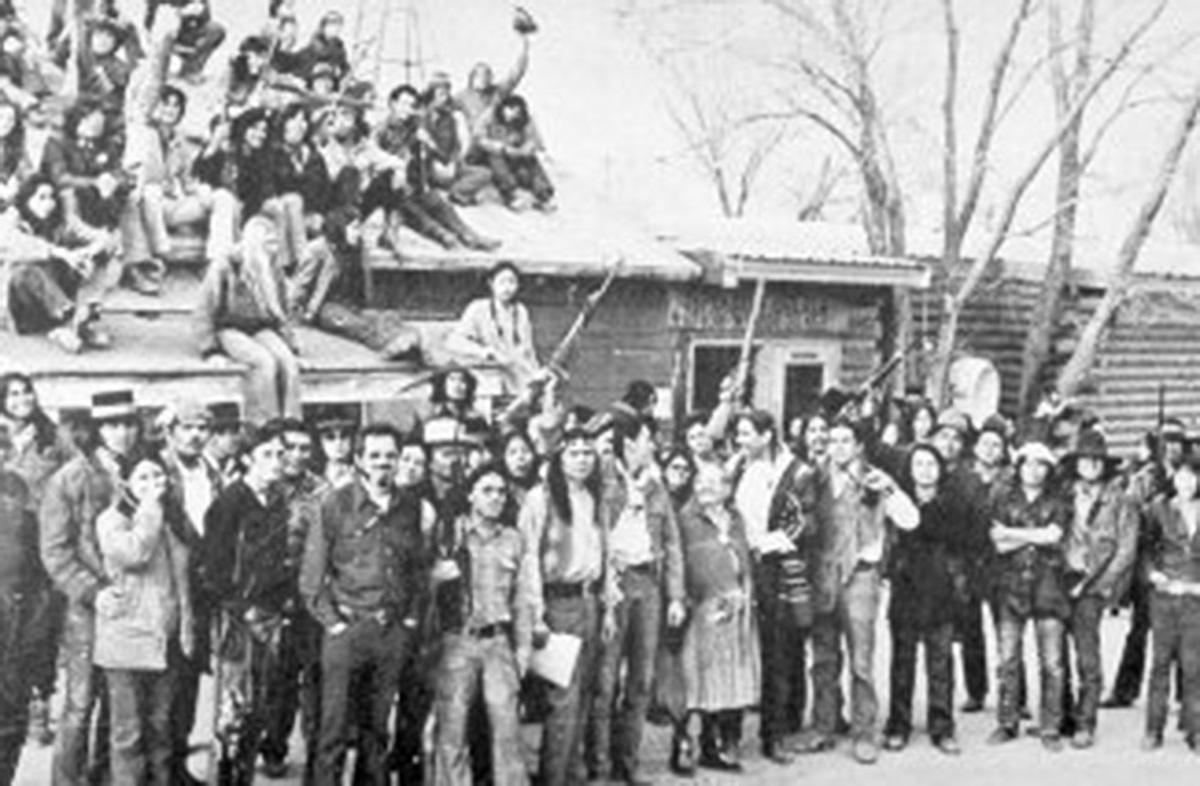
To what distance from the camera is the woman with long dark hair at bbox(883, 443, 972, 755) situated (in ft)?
16.0

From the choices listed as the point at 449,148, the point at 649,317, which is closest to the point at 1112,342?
the point at 649,317

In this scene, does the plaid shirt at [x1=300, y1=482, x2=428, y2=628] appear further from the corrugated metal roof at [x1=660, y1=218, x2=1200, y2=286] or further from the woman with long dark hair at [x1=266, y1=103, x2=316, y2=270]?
the corrugated metal roof at [x1=660, y1=218, x2=1200, y2=286]

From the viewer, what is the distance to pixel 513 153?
751cm

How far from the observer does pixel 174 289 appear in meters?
6.02

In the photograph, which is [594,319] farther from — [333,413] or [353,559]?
[353,559]

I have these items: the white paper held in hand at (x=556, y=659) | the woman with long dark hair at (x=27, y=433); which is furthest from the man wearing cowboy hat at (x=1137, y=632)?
the woman with long dark hair at (x=27, y=433)

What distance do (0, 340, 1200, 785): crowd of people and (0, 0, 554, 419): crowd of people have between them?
0.54 meters

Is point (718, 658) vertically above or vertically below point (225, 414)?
below

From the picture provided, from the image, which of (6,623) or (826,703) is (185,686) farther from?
(826,703)

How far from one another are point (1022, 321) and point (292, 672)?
6.91m

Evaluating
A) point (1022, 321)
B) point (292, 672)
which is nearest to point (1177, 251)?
point (1022, 321)

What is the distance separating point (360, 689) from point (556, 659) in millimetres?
497

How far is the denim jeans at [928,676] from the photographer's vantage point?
4.90 m

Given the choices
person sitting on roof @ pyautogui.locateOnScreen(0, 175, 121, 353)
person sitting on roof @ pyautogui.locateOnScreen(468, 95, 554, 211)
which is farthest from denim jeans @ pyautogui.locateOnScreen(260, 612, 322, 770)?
person sitting on roof @ pyautogui.locateOnScreen(468, 95, 554, 211)
